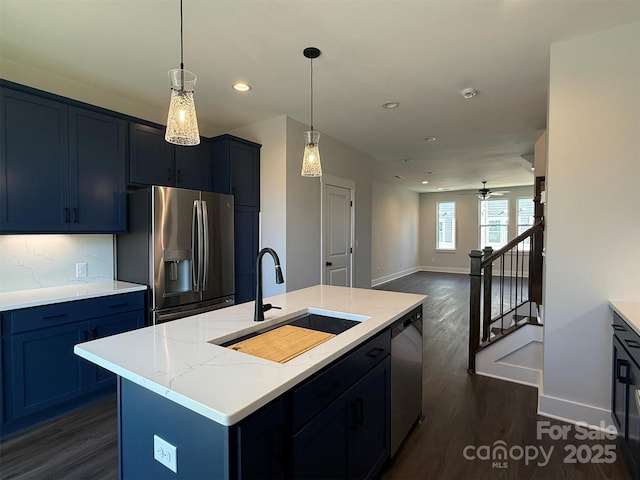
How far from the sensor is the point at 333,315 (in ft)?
6.33

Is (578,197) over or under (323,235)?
over

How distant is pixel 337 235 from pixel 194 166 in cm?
214

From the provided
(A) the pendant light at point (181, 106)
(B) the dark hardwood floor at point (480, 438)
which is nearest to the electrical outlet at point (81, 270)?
(A) the pendant light at point (181, 106)

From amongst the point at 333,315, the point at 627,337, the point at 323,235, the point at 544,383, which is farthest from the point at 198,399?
the point at 323,235

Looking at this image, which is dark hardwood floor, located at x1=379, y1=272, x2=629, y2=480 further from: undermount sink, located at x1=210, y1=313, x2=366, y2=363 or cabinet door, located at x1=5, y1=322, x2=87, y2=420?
cabinet door, located at x1=5, y1=322, x2=87, y2=420

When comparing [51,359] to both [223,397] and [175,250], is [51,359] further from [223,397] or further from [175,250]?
[223,397]

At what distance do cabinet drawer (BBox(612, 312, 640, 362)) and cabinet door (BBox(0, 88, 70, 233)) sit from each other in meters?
3.87

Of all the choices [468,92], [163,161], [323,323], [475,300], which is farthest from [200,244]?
[468,92]

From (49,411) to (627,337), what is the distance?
384cm

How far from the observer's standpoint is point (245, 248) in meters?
3.82

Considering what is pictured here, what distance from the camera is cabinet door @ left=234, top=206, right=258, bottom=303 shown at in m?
3.73

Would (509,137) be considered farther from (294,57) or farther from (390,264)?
(390,264)

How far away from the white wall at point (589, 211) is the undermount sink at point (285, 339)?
1.69 m

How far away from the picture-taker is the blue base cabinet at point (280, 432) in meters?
0.94
